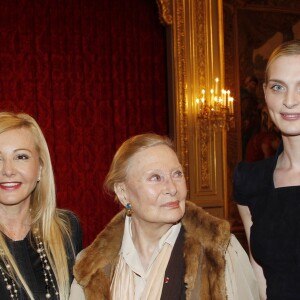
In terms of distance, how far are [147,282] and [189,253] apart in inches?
9.9

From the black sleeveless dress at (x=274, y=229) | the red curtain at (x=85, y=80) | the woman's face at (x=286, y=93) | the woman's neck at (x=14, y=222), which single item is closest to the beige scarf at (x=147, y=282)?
the black sleeveless dress at (x=274, y=229)

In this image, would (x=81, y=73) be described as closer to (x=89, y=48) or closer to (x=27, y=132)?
(x=89, y=48)

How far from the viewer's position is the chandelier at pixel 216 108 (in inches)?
314

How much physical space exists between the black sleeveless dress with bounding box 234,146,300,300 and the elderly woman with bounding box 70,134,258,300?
0.13 metres

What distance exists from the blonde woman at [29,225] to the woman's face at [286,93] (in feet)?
4.21

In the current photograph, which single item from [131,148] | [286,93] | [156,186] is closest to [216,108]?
[131,148]

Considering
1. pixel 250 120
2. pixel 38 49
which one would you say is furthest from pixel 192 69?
pixel 38 49

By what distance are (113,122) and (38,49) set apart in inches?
58.2

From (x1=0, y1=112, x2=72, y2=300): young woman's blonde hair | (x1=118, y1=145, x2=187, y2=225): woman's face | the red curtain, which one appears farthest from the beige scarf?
the red curtain

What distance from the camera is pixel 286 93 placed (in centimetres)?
223

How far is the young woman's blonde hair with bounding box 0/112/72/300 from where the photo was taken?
112 inches

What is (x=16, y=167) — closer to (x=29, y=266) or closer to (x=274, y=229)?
(x=29, y=266)

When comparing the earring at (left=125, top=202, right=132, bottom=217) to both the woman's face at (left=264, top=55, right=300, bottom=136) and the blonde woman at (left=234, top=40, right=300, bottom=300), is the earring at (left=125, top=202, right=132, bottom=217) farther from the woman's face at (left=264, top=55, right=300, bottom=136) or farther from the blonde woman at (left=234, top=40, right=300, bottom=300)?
the woman's face at (left=264, top=55, right=300, bottom=136)

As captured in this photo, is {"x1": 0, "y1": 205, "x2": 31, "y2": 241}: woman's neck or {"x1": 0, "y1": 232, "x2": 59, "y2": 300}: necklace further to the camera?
{"x1": 0, "y1": 205, "x2": 31, "y2": 241}: woman's neck
